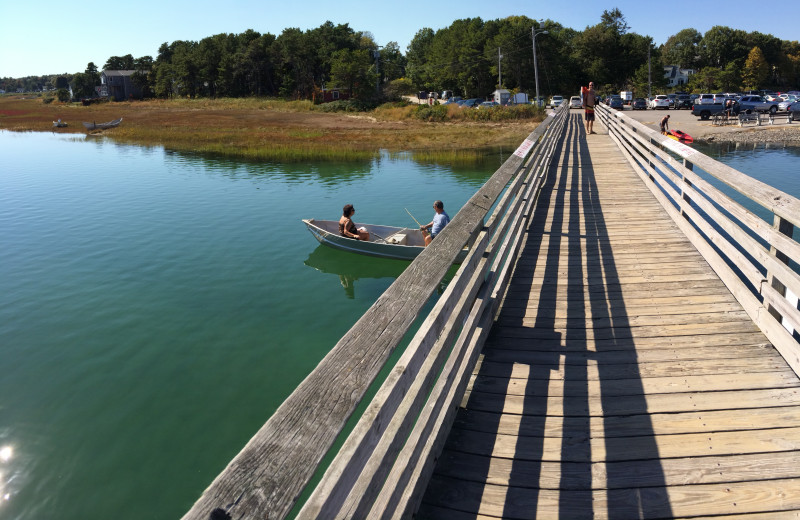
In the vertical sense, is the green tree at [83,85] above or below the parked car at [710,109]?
above

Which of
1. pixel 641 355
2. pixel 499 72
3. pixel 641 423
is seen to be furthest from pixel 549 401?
pixel 499 72

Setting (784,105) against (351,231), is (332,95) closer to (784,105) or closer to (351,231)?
(784,105)

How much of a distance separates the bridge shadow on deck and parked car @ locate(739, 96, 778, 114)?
5009cm

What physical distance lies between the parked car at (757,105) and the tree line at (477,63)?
28840mm

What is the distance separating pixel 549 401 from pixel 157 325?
9.25m

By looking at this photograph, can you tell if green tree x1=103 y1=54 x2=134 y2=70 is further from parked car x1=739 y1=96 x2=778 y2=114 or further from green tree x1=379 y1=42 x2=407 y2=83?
parked car x1=739 y1=96 x2=778 y2=114

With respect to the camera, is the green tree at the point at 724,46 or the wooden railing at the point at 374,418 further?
the green tree at the point at 724,46

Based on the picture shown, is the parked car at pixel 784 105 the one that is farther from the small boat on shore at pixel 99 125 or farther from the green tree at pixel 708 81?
the small boat on shore at pixel 99 125

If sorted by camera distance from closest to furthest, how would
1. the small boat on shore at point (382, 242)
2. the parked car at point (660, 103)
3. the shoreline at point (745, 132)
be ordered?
1. the small boat on shore at point (382, 242)
2. the shoreline at point (745, 132)
3. the parked car at point (660, 103)

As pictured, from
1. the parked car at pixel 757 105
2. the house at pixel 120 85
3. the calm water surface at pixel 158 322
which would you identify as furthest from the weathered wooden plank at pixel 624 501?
the house at pixel 120 85

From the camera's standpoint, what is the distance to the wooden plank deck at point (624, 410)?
9.35 ft

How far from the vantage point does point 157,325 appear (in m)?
10.9

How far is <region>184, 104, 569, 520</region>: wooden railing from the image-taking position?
4.72ft

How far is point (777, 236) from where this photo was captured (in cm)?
419
